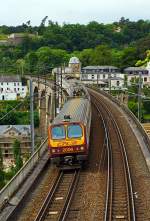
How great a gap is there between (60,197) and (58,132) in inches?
162

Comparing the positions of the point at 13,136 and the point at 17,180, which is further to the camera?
the point at 13,136

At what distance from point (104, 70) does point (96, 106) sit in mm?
59988

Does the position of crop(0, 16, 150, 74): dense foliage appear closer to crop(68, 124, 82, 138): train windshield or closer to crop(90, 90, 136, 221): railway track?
crop(90, 90, 136, 221): railway track

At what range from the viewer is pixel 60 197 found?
1958cm

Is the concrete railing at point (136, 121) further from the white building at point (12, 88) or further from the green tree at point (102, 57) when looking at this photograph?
the green tree at point (102, 57)

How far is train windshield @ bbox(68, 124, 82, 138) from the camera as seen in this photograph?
23.1 metres

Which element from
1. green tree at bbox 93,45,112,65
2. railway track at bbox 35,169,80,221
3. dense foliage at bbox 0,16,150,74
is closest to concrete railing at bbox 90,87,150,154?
railway track at bbox 35,169,80,221

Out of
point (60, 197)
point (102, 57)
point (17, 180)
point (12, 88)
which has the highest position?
point (102, 57)

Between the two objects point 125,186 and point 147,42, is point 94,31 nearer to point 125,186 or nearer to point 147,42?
point 147,42

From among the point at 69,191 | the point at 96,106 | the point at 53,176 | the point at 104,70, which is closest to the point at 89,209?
the point at 69,191

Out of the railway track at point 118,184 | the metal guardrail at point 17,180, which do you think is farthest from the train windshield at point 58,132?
the railway track at point 118,184

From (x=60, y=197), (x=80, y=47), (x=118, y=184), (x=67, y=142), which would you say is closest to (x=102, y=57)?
(x=80, y=47)

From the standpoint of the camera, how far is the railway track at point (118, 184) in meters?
17.3

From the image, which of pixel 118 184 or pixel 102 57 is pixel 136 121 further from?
pixel 102 57
